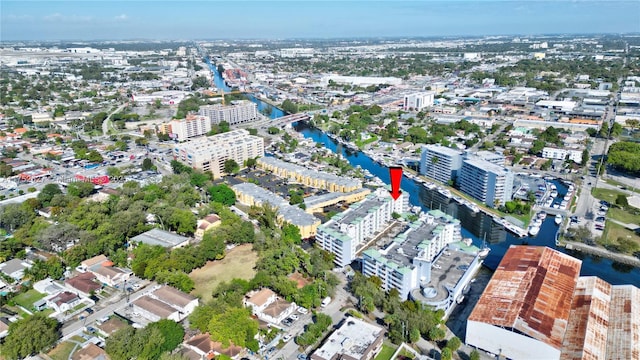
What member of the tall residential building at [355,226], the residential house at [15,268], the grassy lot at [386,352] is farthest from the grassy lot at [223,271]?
the residential house at [15,268]

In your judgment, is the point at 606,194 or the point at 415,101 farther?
the point at 415,101

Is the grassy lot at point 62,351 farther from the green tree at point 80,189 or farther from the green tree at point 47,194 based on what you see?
the green tree at point 80,189

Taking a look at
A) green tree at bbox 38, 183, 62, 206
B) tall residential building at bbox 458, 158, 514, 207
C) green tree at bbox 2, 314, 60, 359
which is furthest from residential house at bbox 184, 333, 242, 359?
tall residential building at bbox 458, 158, 514, 207

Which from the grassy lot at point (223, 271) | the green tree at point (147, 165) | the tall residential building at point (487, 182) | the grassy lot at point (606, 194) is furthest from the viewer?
the green tree at point (147, 165)

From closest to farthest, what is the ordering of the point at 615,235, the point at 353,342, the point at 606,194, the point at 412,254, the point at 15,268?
the point at 353,342 → the point at 412,254 → the point at 15,268 → the point at 615,235 → the point at 606,194

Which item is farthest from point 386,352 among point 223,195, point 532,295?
point 223,195

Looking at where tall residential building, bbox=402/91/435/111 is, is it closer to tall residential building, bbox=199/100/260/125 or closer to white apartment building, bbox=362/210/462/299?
tall residential building, bbox=199/100/260/125

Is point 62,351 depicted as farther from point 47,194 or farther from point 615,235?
point 615,235
